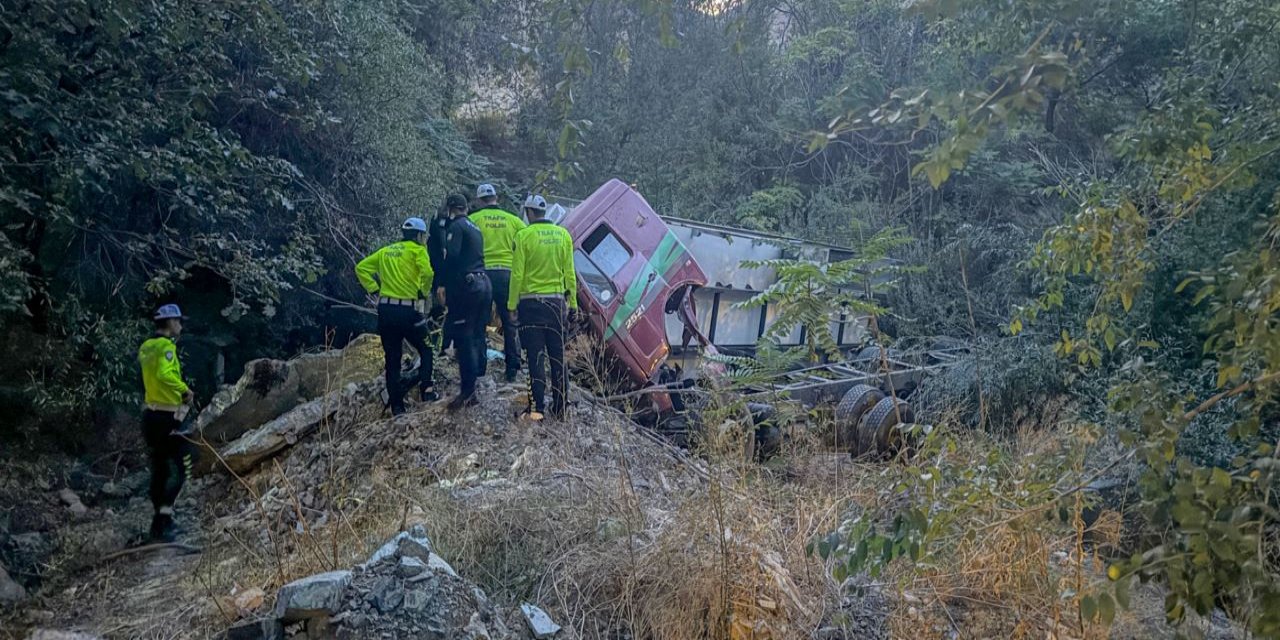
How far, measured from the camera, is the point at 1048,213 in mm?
13266

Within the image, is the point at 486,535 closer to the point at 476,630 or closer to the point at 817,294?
the point at 476,630

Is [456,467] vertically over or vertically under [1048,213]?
under

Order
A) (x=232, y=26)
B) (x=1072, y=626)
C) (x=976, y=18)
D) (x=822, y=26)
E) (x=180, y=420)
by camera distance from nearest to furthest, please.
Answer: (x=1072, y=626)
(x=976, y=18)
(x=180, y=420)
(x=232, y=26)
(x=822, y=26)

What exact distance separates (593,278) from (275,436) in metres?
3.07

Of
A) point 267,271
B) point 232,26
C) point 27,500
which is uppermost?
point 232,26

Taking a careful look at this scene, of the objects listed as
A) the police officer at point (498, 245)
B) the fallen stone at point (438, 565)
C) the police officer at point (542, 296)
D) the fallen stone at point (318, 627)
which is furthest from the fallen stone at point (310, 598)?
the police officer at point (498, 245)

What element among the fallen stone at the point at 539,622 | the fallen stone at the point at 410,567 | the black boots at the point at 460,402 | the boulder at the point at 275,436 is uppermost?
the fallen stone at the point at 410,567

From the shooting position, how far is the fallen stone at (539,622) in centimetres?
396

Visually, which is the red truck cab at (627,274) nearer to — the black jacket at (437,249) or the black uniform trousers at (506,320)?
the black uniform trousers at (506,320)

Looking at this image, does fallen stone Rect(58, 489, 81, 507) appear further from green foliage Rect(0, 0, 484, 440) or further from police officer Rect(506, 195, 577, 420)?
police officer Rect(506, 195, 577, 420)

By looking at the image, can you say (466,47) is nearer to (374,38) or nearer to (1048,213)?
(374,38)

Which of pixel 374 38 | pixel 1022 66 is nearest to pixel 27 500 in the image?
pixel 374 38

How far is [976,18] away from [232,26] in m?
5.95

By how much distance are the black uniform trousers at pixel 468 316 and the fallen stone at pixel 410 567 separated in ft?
12.0
